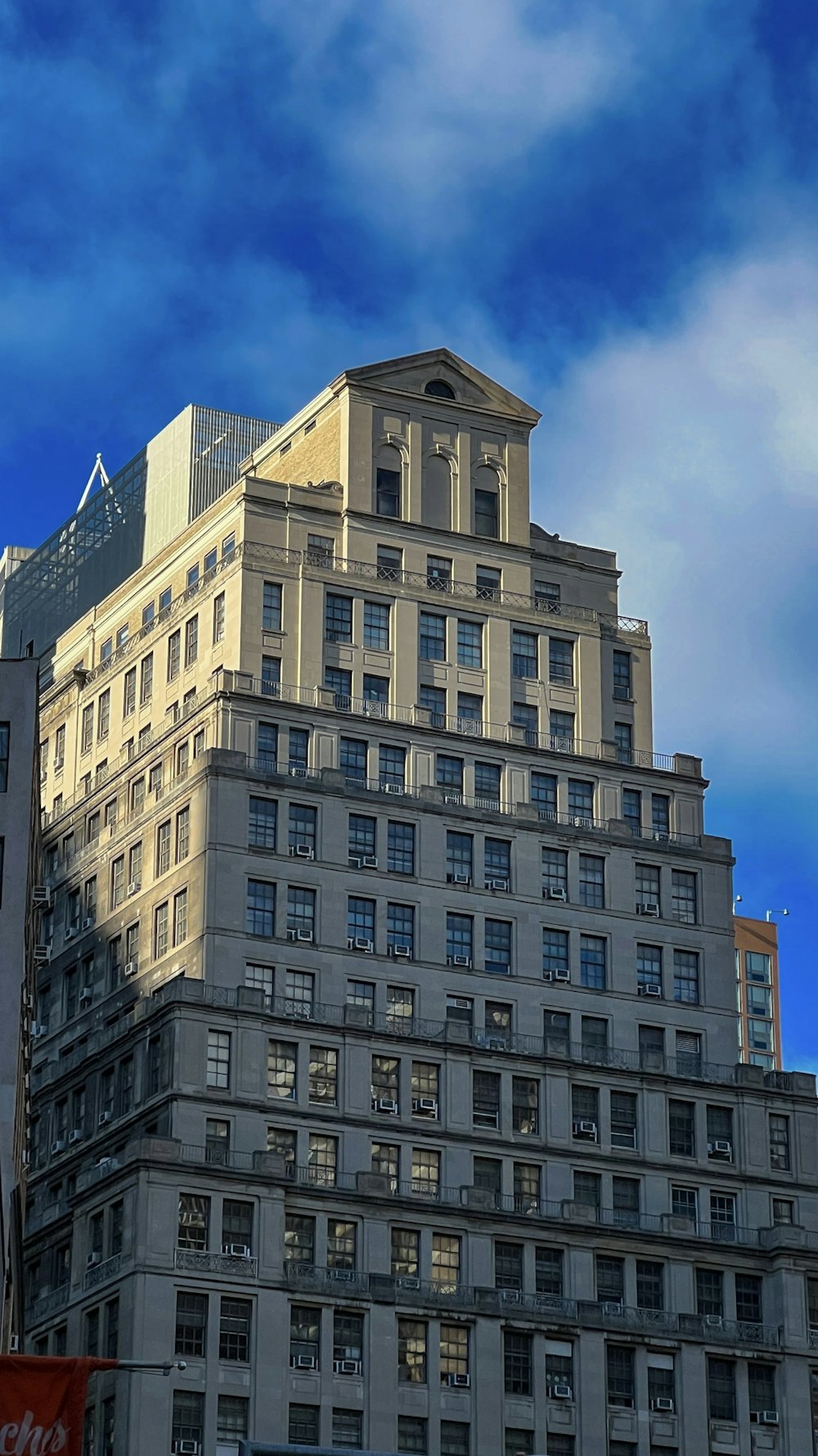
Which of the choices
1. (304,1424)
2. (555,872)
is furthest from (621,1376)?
(555,872)

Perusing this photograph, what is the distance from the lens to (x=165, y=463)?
495 ft

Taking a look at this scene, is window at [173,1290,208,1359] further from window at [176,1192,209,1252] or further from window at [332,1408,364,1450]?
window at [332,1408,364,1450]

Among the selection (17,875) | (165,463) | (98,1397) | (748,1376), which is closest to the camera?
(17,875)

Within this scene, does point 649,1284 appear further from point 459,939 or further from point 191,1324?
point 191,1324

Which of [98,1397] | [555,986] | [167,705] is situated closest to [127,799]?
[167,705]

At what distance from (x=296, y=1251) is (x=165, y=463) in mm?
51003

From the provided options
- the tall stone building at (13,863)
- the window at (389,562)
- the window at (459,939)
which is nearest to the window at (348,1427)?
the tall stone building at (13,863)

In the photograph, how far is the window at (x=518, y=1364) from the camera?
11819cm

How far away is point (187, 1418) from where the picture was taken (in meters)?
111

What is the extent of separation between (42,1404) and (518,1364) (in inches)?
3189

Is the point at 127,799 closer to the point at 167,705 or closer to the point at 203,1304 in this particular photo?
the point at 167,705

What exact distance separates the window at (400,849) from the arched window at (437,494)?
17.4 meters

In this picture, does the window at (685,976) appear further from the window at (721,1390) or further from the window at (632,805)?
the window at (721,1390)

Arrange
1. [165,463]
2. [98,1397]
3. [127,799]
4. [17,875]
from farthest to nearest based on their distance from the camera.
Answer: [165,463]
[127,799]
[98,1397]
[17,875]
